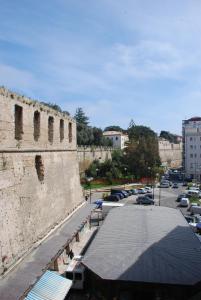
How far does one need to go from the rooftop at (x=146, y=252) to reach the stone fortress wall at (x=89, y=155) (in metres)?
28.6

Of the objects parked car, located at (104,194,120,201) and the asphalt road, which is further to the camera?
parked car, located at (104,194,120,201)

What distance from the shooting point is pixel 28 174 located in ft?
51.0

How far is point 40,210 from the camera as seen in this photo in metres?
16.7

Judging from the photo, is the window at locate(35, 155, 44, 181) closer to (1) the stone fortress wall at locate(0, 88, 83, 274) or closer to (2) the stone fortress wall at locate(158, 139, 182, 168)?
(1) the stone fortress wall at locate(0, 88, 83, 274)

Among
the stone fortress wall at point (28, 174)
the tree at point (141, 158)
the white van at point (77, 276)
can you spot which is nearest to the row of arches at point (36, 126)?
the stone fortress wall at point (28, 174)

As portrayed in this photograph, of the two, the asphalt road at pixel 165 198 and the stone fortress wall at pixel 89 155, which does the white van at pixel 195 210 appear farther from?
the stone fortress wall at pixel 89 155

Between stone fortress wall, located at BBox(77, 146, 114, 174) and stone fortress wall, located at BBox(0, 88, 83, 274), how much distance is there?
26631 millimetres

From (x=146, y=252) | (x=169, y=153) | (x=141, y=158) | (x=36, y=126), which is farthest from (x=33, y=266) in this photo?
(x=169, y=153)

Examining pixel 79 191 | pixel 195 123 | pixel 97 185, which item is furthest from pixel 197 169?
pixel 79 191

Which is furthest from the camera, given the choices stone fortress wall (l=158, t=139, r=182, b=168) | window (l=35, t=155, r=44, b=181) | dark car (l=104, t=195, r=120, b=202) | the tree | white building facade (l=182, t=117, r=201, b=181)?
stone fortress wall (l=158, t=139, r=182, b=168)

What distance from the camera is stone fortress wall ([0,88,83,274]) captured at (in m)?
13.0

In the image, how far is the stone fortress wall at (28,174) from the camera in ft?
42.6

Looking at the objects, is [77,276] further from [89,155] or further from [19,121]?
[89,155]

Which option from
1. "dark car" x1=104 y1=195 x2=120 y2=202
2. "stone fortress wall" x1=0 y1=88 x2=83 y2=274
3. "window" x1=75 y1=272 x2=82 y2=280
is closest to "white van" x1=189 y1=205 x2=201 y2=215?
"dark car" x1=104 y1=195 x2=120 y2=202
